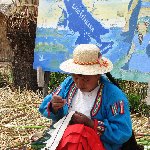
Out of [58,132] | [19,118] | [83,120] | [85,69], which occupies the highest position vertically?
[85,69]

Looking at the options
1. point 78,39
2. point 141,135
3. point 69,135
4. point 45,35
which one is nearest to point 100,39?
point 78,39

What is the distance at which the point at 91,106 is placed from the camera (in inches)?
157

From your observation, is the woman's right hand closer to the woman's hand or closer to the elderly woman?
the elderly woman

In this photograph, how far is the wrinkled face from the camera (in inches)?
151

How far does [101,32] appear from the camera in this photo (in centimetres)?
630

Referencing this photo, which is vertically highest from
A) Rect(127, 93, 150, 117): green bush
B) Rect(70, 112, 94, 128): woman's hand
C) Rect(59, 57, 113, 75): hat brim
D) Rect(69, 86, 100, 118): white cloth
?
Rect(59, 57, 113, 75): hat brim

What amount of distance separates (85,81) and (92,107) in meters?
0.25

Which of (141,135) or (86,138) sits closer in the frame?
(86,138)

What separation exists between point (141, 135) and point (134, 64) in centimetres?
89

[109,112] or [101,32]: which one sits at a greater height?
[101,32]

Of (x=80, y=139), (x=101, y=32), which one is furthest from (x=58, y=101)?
(x=101, y=32)

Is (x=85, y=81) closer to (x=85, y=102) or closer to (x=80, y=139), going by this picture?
(x=85, y=102)

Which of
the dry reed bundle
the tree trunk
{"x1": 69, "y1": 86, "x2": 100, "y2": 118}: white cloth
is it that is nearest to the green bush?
the dry reed bundle

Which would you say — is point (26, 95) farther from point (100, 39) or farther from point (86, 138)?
point (86, 138)
